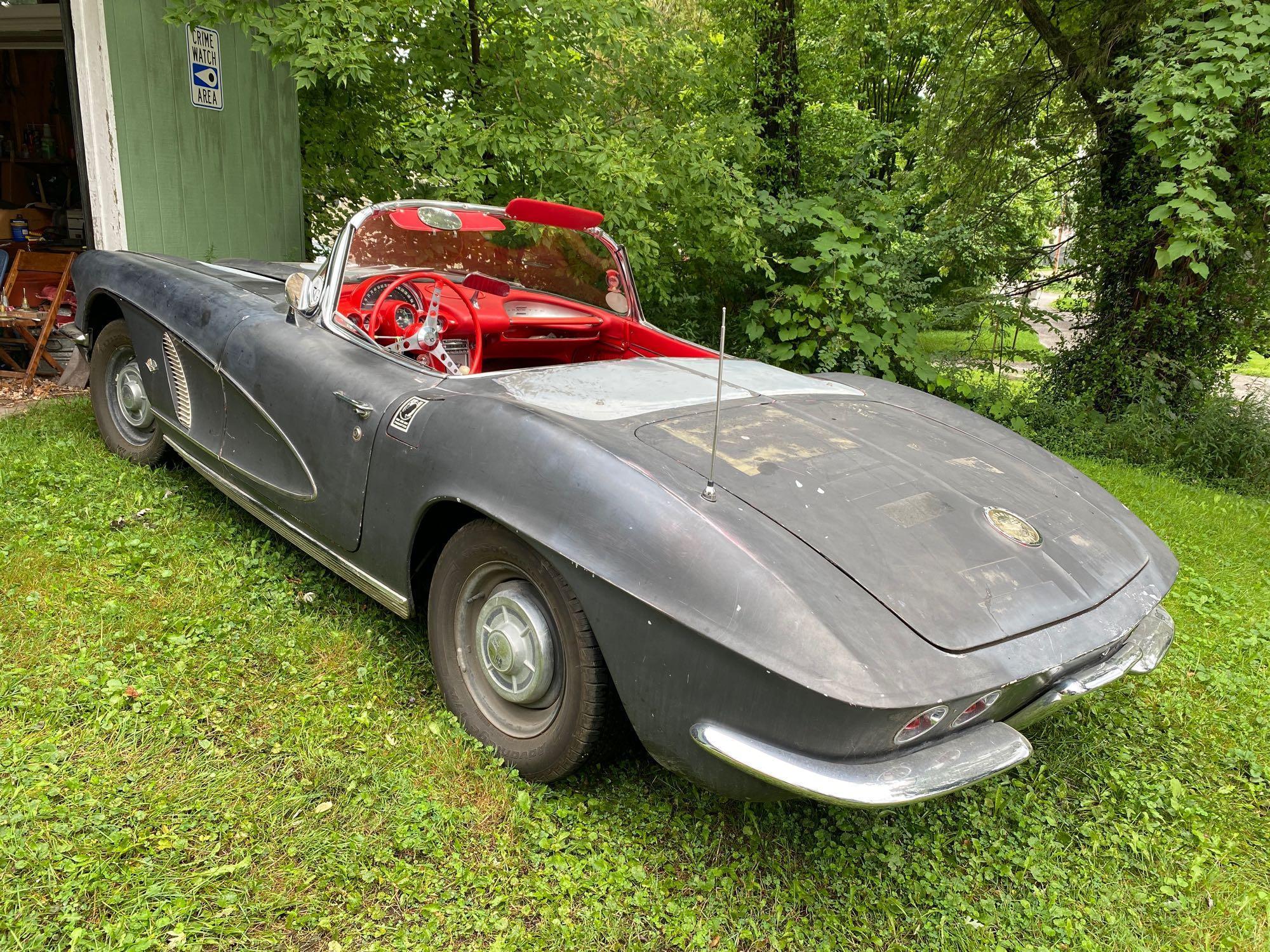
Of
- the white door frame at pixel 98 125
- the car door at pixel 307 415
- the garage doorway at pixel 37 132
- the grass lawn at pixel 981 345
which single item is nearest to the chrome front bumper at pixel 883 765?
the car door at pixel 307 415

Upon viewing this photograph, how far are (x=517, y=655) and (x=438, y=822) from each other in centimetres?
46

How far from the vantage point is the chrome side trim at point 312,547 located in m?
2.71

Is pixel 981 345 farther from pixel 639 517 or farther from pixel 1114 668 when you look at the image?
pixel 639 517

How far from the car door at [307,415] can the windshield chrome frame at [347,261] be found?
0.10ft

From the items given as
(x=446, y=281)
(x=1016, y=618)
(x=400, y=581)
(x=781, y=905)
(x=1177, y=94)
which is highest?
(x=1177, y=94)

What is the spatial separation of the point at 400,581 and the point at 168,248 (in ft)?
13.7

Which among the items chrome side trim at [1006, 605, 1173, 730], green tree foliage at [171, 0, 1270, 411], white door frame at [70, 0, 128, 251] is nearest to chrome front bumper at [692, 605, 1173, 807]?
chrome side trim at [1006, 605, 1173, 730]

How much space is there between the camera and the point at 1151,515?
4.95 meters

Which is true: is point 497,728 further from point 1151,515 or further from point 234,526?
point 1151,515

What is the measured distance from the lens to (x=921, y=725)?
185 centimetres

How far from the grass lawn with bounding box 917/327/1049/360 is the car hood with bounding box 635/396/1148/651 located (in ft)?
16.9

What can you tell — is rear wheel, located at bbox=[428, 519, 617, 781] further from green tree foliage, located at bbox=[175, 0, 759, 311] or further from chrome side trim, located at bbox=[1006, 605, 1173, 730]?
green tree foliage, located at bbox=[175, 0, 759, 311]

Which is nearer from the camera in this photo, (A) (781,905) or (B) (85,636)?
(A) (781,905)

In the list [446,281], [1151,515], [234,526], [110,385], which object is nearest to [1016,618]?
[446,281]
